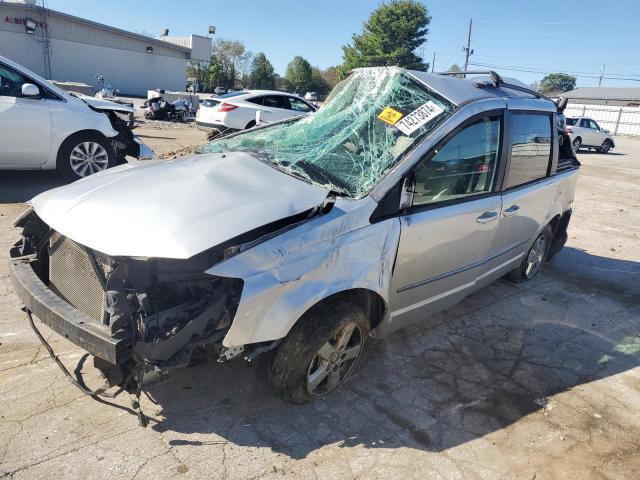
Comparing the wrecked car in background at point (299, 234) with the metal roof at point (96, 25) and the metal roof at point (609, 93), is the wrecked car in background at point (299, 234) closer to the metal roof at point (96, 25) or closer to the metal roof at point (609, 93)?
the metal roof at point (96, 25)

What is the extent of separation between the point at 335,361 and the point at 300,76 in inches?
2436

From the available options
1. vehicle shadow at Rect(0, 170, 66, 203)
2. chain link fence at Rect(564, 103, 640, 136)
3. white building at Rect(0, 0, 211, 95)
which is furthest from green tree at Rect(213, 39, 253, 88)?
vehicle shadow at Rect(0, 170, 66, 203)

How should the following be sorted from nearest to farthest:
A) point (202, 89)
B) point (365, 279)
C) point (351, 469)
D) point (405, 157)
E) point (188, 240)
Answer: point (188, 240) < point (351, 469) < point (365, 279) < point (405, 157) < point (202, 89)

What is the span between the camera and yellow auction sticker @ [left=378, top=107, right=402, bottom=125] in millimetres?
3262

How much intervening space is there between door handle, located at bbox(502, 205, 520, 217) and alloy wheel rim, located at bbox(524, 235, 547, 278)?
113 cm

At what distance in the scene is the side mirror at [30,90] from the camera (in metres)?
5.95

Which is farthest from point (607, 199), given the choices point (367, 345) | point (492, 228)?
point (367, 345)

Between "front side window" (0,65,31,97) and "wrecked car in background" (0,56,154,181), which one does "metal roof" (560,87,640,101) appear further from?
"front side window" (0,65,31,97)

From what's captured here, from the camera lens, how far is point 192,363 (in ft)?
7.39

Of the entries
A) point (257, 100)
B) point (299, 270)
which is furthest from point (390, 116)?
point (257, 100)

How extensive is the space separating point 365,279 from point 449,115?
1288mm

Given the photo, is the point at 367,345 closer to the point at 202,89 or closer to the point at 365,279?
the point at 365,279

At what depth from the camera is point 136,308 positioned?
224 centimetres

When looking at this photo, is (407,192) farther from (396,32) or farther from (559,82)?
(559,82)
